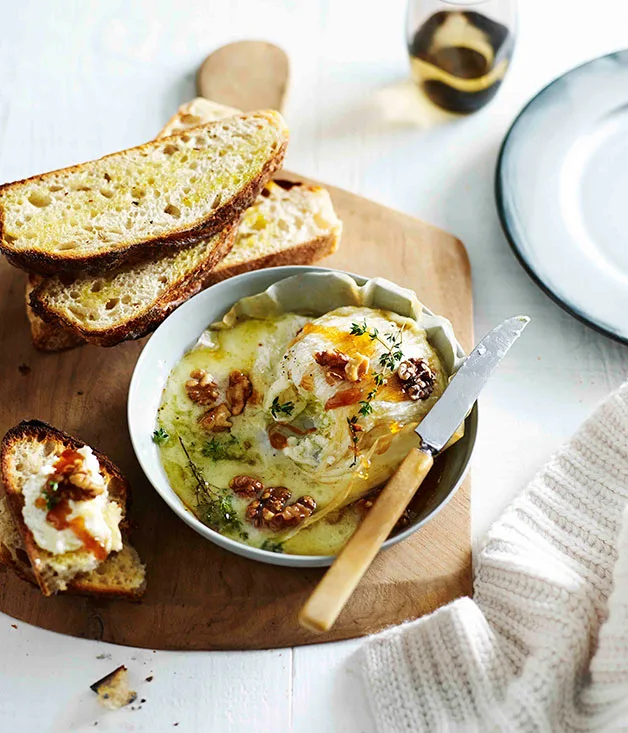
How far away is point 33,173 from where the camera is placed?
394 cm

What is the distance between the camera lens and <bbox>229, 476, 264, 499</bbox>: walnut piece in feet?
9.50

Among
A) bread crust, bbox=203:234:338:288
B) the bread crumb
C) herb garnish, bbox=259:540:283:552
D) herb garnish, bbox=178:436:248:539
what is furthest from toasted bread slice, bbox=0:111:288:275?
the bread crumb

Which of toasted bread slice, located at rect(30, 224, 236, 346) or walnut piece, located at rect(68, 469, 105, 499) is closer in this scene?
walnut piece, located at rect(68, 469, 105, 499)

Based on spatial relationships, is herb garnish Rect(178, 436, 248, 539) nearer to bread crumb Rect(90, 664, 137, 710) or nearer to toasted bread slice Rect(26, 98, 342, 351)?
bread crumb Rect(90, 664, 137, 710)

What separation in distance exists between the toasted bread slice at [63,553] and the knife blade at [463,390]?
3.11 feet

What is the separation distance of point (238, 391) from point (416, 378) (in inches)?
23.1

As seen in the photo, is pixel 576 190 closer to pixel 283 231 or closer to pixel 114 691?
pixel 283 231

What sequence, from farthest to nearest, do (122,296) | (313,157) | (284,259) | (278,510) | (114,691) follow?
1. (313,157)
2. (284,259)
3. (122,296)
4. (278,510)
5. (114,691)

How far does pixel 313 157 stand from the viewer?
4035 mm

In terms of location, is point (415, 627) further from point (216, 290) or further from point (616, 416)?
point (216, 290)

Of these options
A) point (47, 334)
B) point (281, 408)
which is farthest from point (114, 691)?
point (47, 334)

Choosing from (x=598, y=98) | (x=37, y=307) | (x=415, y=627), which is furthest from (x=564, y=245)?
(x=37, y=307)

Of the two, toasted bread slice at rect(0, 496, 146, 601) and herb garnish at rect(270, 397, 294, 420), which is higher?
herb garnish at rect(270, 397, 294, 420)

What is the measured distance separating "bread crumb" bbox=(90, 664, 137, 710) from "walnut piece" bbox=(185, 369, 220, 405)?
87cm
